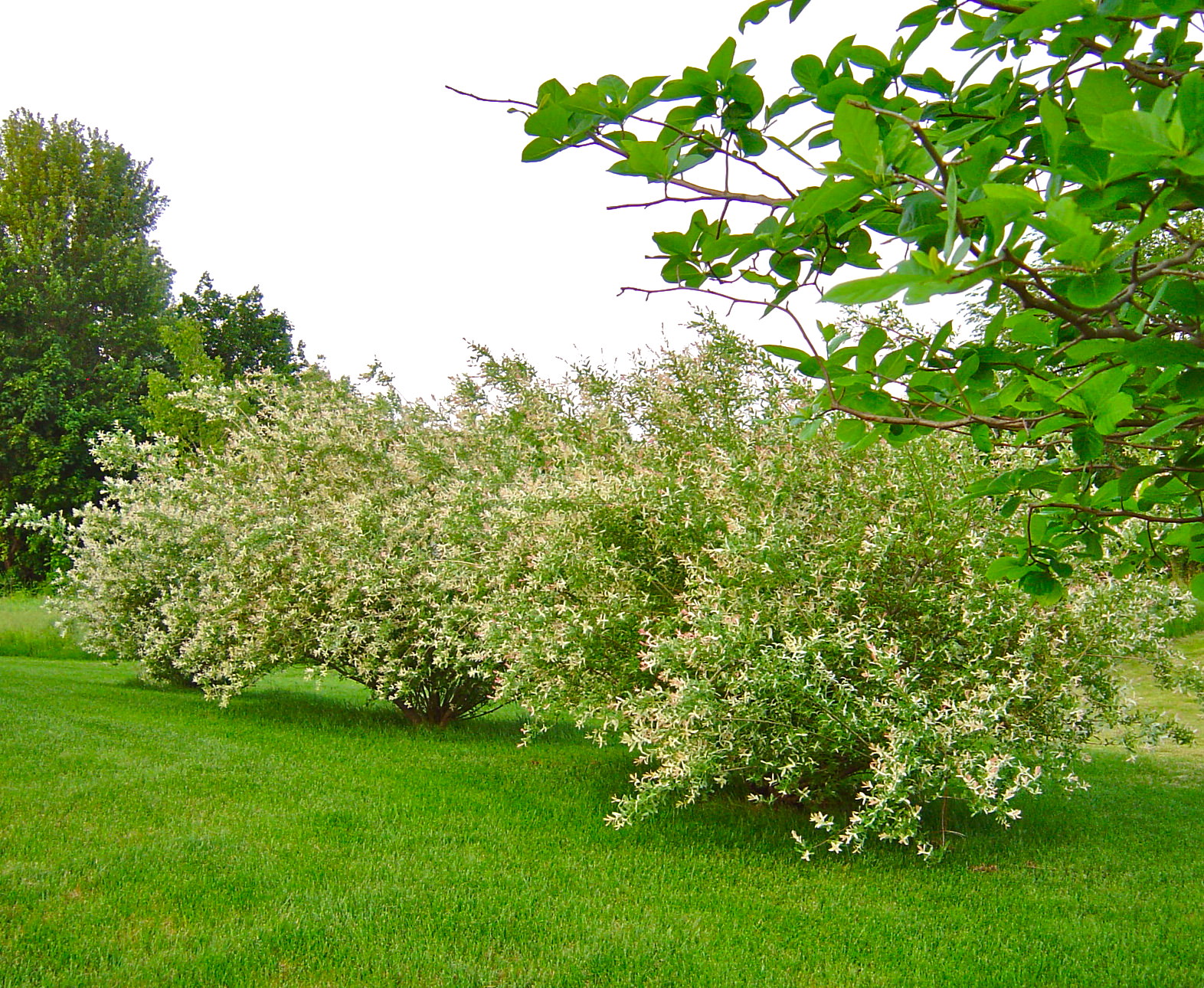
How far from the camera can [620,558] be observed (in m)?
6.80

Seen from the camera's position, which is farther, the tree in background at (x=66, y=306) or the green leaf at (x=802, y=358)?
the tree in background at (x=66, y=306)

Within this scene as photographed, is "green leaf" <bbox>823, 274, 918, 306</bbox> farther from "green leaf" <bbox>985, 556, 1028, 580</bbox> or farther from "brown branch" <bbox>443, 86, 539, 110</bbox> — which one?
"green leaf" <bbox>985, 556, 1028, 580</bbox>

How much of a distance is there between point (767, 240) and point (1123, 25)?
30.8 inches

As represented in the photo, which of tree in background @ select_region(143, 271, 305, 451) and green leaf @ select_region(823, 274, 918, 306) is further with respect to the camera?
tree in background @ select_region(143, 271, 305, 451)

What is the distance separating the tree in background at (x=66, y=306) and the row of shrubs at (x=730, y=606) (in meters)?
25.5

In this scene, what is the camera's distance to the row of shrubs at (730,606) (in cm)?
548

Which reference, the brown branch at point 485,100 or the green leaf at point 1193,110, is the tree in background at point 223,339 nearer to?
the brown branch at point 485,100

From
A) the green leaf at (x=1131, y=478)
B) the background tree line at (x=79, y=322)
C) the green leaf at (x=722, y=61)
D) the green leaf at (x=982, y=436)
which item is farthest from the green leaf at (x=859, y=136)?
the background tree line at (x=79, y=322)

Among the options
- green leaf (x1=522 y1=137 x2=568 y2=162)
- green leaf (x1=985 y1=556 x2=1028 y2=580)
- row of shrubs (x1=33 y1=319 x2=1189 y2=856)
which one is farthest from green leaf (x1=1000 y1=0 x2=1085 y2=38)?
row of shrubs (x1=33 y1=319 x2=1189 y2=856)

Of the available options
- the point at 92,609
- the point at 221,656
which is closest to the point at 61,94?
the point at 92,609

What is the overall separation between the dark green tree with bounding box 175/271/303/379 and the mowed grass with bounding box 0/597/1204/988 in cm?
2650

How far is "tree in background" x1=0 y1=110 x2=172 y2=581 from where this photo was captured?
3088cm

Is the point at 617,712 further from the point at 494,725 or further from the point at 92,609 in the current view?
the point at 92,609

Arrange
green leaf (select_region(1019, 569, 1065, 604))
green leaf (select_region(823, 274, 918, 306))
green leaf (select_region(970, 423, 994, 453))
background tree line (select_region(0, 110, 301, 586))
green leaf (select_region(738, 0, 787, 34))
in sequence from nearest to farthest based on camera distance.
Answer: green leaf (select_region(823, 274, 918, 306)) < green leaf (select_region(738, 0, 787, 34)) < green leaf (select_region(970, 423, 994, 453)) < green leaf (select_region(1019, 569, 1065, 604)) < background tree line (select_region(0, 110, 301, 586))
